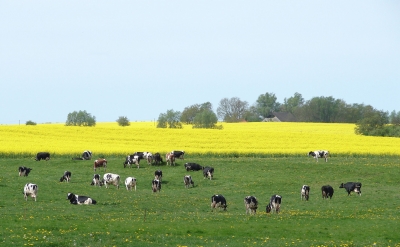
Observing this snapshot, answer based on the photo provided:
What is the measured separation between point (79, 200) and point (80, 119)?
258 feet

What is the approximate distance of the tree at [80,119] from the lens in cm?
10669

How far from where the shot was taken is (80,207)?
97.9 feet

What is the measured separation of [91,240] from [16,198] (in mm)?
13542

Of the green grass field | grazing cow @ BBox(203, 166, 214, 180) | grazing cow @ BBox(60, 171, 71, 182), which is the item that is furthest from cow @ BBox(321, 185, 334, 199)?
grazing cow @ BBox(60, 171, 71, 182)

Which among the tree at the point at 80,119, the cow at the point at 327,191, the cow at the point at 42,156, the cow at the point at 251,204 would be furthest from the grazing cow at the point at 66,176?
the tree at the point at 80,119

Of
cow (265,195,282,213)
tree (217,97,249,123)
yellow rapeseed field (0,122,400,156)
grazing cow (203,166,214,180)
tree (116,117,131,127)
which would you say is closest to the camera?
cow (265,195,282,213)

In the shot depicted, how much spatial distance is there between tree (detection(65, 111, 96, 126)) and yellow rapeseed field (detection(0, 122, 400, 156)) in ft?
79.4

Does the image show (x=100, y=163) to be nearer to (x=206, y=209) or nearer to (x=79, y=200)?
(x=79, y=200)

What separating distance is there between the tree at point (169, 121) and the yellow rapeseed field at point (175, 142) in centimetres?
2393

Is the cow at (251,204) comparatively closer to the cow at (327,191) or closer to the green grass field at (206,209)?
the green grass field at (206,209)

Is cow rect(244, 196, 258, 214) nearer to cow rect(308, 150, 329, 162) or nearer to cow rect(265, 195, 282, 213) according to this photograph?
cow rect(265, 195, 282, 213)

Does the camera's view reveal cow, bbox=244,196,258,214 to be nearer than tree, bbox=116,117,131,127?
Yes

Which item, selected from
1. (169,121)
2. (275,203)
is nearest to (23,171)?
(275,203)

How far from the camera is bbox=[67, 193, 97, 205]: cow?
3180 cm
